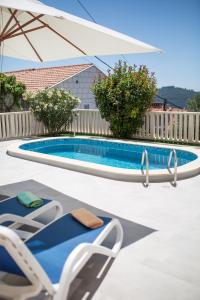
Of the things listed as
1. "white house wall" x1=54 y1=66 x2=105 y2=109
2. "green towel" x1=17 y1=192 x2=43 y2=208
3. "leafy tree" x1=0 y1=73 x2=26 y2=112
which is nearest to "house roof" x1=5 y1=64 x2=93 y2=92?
"white house wall" x1=54 y1=66 x2=105 y2=109

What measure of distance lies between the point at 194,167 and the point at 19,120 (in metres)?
8.61

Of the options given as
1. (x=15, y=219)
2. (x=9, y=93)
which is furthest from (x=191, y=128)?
(x=9, y=93)

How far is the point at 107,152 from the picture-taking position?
440 inches

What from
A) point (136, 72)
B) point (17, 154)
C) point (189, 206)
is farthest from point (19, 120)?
point (189, 206)

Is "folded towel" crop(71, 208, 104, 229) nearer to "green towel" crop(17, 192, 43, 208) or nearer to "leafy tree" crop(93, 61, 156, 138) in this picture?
"green towel" crop(17, 192, 43, 208)

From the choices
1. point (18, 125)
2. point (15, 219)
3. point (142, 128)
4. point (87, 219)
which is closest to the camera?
point (87, 219)

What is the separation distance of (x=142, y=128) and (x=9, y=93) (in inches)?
296

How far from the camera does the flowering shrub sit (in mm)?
13438

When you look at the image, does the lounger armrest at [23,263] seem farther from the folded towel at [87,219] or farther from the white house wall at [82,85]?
the white house wall at [82,85]

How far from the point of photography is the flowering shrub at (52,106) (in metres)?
13.4

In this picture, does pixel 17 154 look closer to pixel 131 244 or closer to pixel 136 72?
pixel 136 72

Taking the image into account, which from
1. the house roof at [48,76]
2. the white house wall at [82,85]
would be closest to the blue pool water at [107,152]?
the house roof at [48,76]

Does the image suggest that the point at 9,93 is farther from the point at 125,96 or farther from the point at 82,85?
the point at 82,85

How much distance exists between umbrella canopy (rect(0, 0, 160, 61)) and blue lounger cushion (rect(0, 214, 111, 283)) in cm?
322
